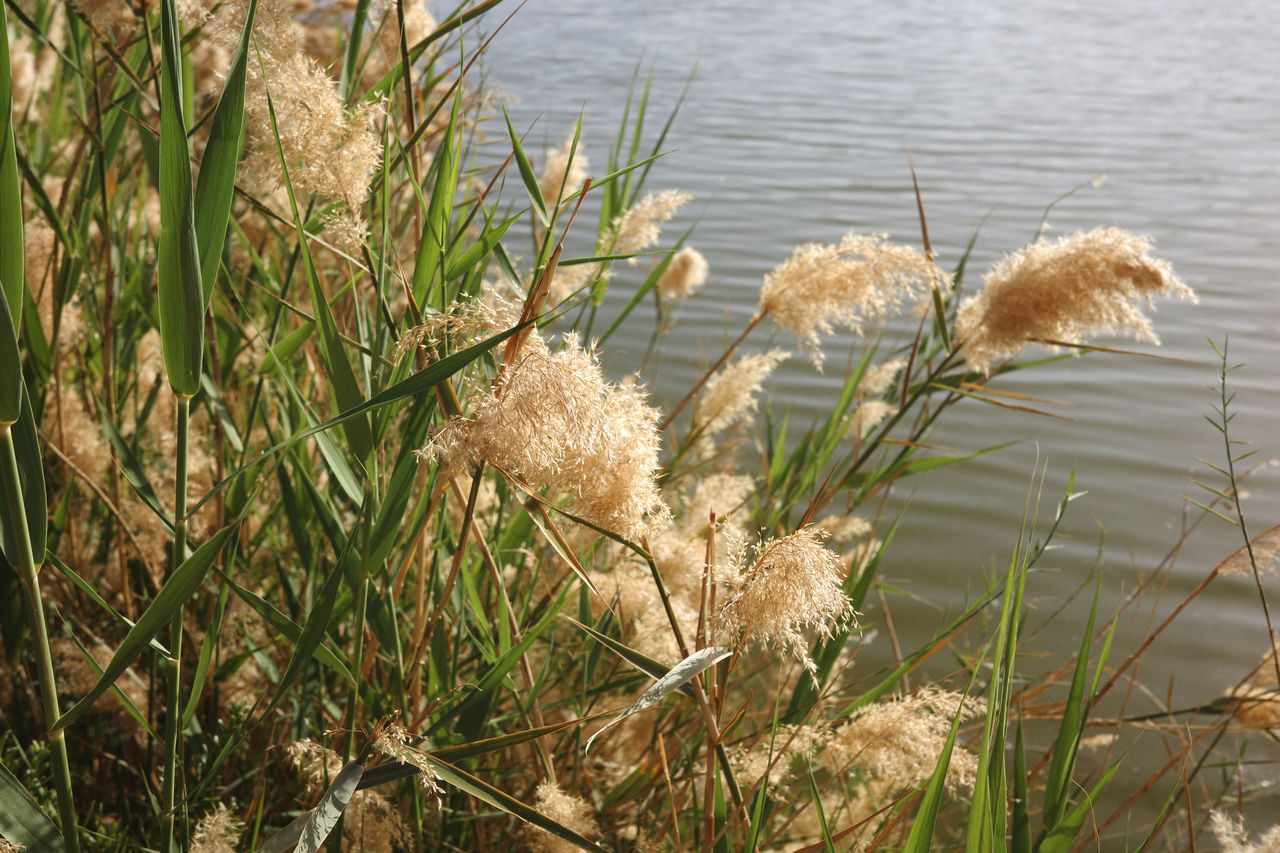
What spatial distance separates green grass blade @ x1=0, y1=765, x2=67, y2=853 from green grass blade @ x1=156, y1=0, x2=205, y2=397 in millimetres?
403

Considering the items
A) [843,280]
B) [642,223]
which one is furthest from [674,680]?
[642,223]

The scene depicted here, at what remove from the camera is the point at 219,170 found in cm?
84

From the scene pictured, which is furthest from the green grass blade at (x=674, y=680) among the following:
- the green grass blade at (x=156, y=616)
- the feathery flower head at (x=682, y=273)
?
the feathery flower head at (x=682, y=273)

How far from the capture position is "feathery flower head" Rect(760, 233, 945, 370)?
1.60 meters

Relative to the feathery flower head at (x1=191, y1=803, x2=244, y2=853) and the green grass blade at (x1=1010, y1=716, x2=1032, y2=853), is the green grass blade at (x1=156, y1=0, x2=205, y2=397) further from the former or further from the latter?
the green grass blade at (x1=1010, y1=716, x2=1032, y2=853)

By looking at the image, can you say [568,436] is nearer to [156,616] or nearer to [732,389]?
[156,616]

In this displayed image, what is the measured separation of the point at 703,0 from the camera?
49.8ft

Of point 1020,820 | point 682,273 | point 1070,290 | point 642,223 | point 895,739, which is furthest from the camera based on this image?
point 682,273

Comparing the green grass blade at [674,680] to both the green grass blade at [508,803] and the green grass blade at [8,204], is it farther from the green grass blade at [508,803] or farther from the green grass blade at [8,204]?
the green grass blade at [8,204]

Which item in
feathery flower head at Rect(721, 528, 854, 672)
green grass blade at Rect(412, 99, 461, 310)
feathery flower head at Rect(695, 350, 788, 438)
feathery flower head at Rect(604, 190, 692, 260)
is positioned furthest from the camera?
→ feathery flower head at Rect(695, 350, 788, 438)

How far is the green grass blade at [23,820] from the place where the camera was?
2.88 ft

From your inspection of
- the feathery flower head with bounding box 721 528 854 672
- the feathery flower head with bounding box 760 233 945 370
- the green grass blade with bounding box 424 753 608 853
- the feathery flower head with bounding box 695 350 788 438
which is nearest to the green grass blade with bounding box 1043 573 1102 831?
the feathery flower head with bounding box 721 528 854 672

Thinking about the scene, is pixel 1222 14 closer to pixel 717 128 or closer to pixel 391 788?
pixel 717 128

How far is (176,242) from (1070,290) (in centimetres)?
134
